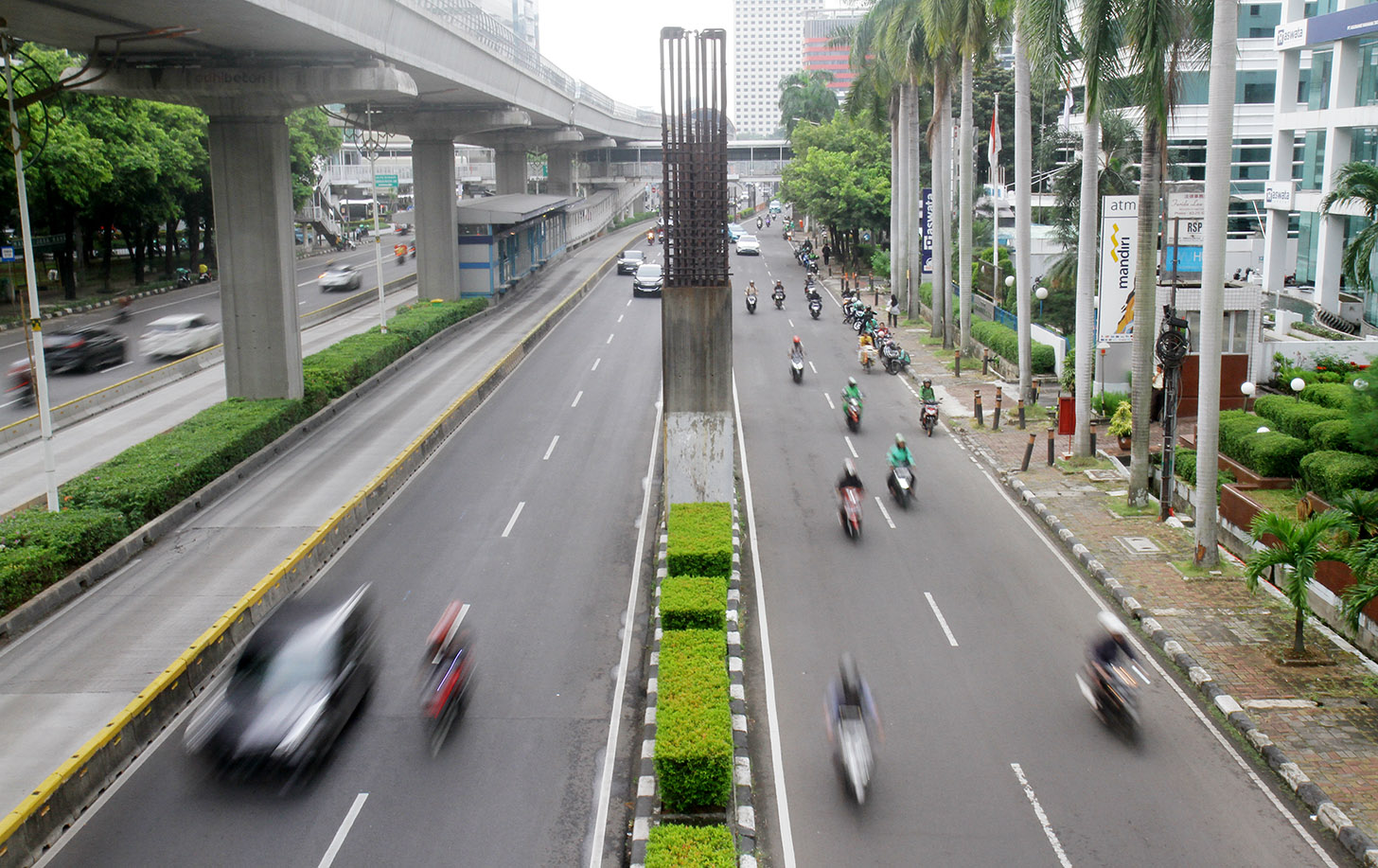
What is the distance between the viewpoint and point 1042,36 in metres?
23.2

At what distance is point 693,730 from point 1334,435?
1655cm

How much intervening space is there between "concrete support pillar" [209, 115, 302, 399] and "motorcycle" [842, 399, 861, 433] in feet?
47.6

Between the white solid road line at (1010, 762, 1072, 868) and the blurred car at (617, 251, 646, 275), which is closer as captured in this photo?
the white solid road line at (1010, 762, 1072, 868)

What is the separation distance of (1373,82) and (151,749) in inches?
1781

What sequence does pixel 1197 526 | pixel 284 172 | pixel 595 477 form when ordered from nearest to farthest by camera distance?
pixel 1197 526
pixel 595 477
pixel 284 172

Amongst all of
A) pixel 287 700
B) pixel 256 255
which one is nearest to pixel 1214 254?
pixel 287 700

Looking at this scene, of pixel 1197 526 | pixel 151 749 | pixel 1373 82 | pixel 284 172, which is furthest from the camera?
pixel 1373 82

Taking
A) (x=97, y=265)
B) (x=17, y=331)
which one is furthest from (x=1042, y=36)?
(x=97, y=265)

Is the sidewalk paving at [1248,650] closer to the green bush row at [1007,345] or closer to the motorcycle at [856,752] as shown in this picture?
the motorcycle at [856,752]

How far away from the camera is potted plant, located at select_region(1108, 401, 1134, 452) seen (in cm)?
2706

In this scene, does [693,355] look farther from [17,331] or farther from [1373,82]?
[17,331]

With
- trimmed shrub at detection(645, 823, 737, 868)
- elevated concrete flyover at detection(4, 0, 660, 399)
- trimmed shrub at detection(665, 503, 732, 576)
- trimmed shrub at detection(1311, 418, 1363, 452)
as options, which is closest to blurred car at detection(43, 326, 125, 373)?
elevated concrete flyover at detection(4, 0, 660, 399)

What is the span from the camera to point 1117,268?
2753 centimetres

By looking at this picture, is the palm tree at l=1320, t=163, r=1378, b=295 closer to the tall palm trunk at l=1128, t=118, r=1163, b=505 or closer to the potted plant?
the potted plant
